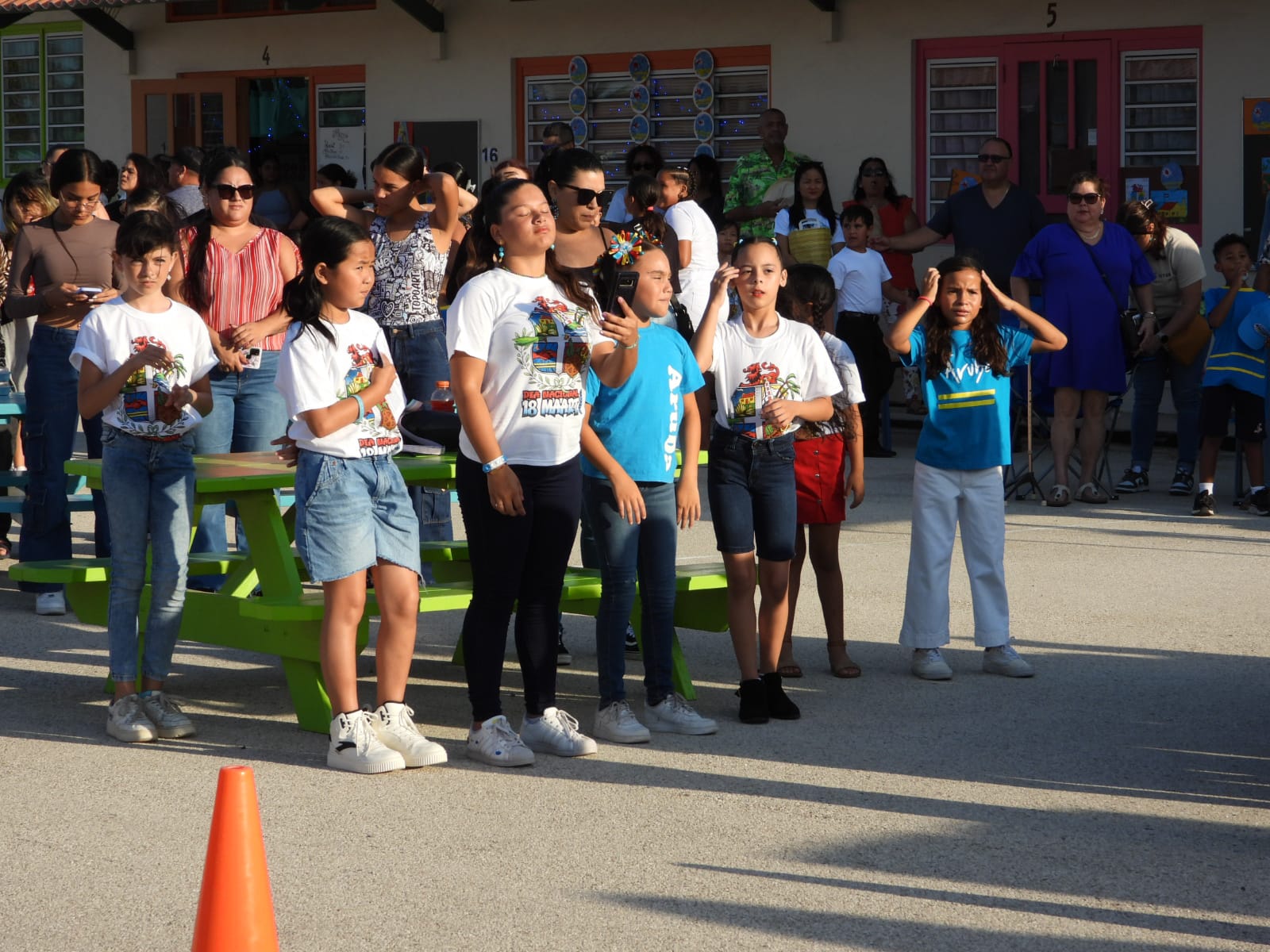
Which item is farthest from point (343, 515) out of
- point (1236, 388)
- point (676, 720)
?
point (1236, 388)

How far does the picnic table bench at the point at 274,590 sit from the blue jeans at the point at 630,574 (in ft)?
1.35

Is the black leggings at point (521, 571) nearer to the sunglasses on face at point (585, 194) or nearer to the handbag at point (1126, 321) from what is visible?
the sunglasses on face at point (585, 194)

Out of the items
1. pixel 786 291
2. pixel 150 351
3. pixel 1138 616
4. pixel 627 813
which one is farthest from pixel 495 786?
pixel 1138 616

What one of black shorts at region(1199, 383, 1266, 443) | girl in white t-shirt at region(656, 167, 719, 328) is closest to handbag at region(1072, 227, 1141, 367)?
black shorts at region(1199, 383, 1266, 443)

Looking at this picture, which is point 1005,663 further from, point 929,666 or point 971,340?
point 971,340

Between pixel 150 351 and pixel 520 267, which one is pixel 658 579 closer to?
pixel 520 267

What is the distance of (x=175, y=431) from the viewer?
19.2 ft

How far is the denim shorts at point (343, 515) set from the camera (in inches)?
211

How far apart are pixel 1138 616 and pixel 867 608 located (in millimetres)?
1169

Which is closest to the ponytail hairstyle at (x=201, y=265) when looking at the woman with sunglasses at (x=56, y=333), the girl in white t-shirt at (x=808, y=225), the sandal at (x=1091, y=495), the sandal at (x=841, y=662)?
the woman with sunglasses at (x=56, y=333)

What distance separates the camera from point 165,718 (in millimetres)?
5875

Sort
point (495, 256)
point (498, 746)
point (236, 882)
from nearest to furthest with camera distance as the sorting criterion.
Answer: point (236, 882) → point (498, 746) → point (495, 256)

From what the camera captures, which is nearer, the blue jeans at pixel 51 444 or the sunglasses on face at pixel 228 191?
the sunglasses on face at pixel 228 191

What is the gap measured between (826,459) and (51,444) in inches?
141
